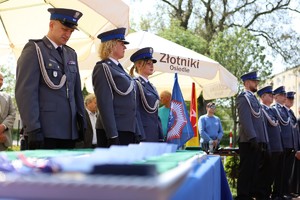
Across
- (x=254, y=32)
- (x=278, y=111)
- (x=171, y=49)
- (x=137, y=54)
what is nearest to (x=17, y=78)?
(x=137, y=54)

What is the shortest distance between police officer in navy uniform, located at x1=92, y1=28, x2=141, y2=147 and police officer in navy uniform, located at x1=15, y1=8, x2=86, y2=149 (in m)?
0.50

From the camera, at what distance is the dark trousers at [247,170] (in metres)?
7.19

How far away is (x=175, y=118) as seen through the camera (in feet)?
21.4

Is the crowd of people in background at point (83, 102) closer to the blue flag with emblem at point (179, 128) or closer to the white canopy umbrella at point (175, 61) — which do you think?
the white canopy umbrella at point (175, 61)

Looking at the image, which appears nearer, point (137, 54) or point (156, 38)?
point (137, 54)

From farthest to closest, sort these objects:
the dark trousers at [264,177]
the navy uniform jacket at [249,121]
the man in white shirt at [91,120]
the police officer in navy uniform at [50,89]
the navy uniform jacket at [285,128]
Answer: the navy uniform jacket at [285,128] < the dark trousers at [264,177] < the navy uniform jacket at [249,121] < the man in white shirt at [91,120] < the police officer in navy uniform at [50,89]

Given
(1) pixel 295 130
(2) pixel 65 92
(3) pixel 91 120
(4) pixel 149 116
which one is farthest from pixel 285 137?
(2) pixel 65 92

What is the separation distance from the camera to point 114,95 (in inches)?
175

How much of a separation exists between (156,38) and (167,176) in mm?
7147

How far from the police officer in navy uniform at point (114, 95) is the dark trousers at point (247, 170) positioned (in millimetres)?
3047

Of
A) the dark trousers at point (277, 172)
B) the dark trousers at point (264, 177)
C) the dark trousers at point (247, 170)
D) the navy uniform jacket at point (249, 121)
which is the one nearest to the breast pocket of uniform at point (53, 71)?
the navy uniform jacket at point (249, 121)

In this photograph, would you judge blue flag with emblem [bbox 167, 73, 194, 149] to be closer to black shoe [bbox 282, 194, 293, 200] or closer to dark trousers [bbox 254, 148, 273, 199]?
dark trousers [bbox 254, 148, 273, 199]

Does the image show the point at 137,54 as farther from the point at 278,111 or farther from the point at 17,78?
the point at 278,111

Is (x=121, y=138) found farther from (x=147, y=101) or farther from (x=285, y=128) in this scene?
(x=285, y=128)
